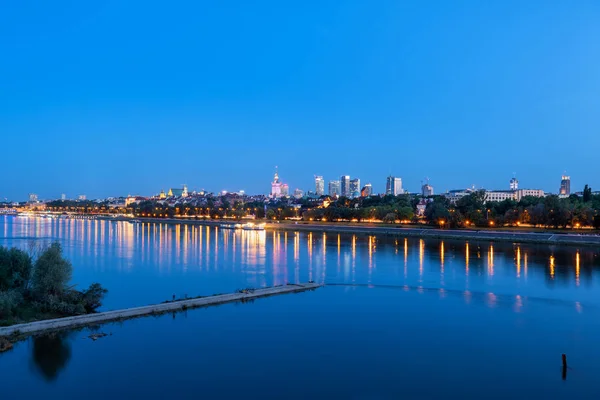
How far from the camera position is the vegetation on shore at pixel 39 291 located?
1462 centimetres

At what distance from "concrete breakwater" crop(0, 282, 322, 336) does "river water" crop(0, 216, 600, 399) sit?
0.36 metres

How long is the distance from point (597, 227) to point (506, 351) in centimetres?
4332

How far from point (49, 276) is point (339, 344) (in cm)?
909

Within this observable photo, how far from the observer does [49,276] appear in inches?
627

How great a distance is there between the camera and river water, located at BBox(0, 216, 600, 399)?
10.9 metres

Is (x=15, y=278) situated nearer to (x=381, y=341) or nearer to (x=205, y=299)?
(x=205, y=299)

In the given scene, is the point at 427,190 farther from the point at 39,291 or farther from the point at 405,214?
the point at 39,291

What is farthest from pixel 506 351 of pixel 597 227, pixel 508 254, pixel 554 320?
pixel 597 227

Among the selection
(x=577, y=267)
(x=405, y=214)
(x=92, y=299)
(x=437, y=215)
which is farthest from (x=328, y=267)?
(x=405, y=214)

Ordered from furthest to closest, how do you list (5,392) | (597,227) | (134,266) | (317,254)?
(597,227)
(317,254)
(134,266)
(5,392)

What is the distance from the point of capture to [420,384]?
11109 millimetres

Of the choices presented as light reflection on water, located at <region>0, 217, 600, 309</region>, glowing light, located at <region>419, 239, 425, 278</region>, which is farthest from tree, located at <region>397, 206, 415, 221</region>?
light reflection on water, located at <region>0, 217, 600, 309</region>

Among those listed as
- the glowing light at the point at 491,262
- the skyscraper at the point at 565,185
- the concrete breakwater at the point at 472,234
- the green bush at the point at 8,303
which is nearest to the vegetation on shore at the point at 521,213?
the concrete breakwater at the point at 472,234

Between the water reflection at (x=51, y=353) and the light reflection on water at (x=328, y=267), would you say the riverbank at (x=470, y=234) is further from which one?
the water reflection at (x=51, y=353)
